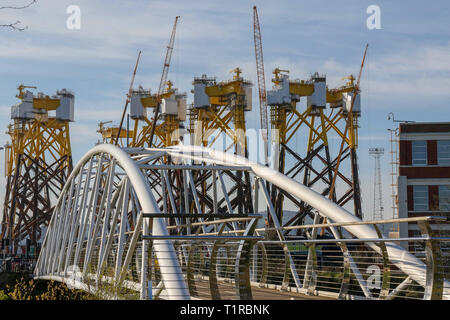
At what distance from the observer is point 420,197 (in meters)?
45.5

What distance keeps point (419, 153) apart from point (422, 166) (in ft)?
3.12

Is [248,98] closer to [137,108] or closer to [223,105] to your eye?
[223,105]

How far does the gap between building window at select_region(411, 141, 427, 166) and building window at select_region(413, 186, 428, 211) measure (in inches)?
67.3

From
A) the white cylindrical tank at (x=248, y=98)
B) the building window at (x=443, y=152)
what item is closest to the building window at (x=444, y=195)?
the building window at (x=443, y=152)

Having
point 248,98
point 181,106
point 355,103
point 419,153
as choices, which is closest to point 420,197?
point 419,153

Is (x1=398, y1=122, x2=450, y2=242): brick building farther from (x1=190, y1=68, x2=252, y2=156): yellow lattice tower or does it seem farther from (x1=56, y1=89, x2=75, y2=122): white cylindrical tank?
(x1=56, y1=89, x2=75, y2=122): white cylindrical tank

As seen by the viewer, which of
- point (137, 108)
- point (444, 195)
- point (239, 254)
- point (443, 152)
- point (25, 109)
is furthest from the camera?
point (25, 109)

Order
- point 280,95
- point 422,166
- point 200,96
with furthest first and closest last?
1. point 280,95
2. point 200,96
3. point 422,166

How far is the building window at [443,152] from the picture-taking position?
45281 millimetres

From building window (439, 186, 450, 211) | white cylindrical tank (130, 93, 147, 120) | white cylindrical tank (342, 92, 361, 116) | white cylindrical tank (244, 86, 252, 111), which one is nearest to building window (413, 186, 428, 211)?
building window (439, 186, 450, 211)

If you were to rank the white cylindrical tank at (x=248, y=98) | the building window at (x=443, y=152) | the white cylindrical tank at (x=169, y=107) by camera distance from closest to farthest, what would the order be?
1. the building window at (x=443, y=152)
2. the white cylindrical tank at (x=248, y=98)
3. the white cylindrical tank at (x=169, y=107)

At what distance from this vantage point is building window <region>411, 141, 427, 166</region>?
150 feet

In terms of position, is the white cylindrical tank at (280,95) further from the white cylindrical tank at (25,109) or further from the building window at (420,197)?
the white cylindrical tank at (25,109)

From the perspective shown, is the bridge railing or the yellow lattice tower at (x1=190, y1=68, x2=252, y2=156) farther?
the yellow lattice tower at (x1=190, y1=68, x2=252, y2=156)
